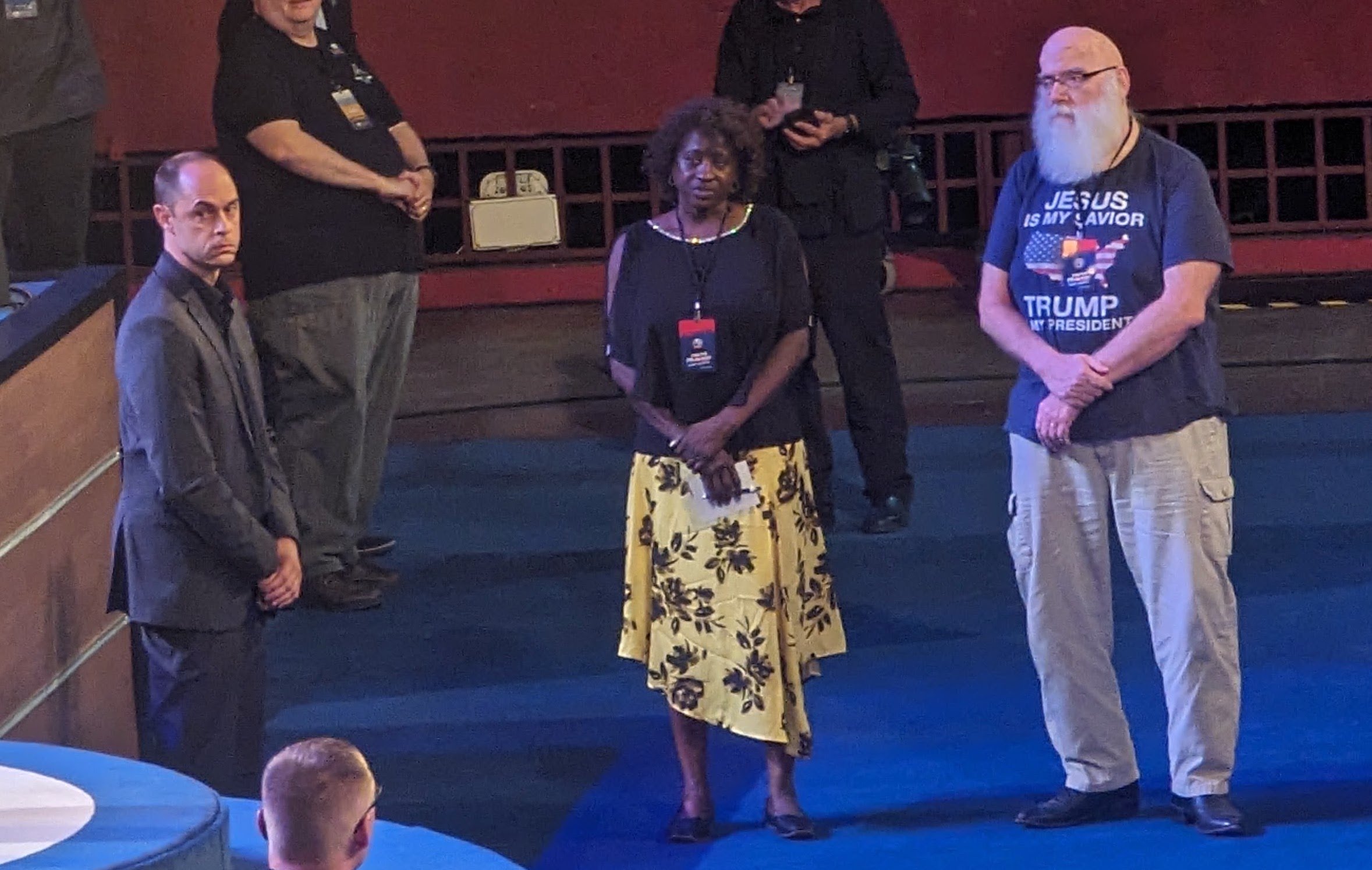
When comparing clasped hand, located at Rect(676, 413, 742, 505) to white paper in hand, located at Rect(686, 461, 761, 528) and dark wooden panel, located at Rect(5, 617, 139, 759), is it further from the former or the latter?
dark wooden panel, located at Rect(5, 617, 139, 759)

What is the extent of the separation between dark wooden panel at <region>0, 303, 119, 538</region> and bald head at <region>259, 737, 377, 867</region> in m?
1.54

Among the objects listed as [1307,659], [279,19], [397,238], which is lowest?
[1307,659]

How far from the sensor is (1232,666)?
13.3ft

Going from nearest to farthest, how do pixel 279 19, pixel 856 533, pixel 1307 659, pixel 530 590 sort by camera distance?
1. pixel 1307 659
2. pixel 279 19
3. pixel 530 590
4. pixel 856 533

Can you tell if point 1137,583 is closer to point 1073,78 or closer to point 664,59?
point 1073,78

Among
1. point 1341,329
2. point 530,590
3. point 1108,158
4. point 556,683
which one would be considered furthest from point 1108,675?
point 1341,329

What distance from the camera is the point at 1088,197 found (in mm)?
3975

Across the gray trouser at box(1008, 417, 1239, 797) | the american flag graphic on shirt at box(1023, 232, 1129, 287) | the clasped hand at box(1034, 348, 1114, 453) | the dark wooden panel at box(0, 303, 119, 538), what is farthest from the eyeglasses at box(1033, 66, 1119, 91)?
the dark wooden panel at box(0, 303, 119, 538)

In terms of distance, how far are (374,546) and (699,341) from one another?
7.54 feet

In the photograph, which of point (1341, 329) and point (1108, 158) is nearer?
point (1108, 158)

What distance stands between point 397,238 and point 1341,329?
14.0 feet

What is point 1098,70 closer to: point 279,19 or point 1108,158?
point 1108,158

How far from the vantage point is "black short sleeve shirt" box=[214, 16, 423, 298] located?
17.7 ft

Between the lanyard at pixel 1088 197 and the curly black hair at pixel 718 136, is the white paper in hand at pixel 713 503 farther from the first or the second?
the lanyard at pixel 1088 197
